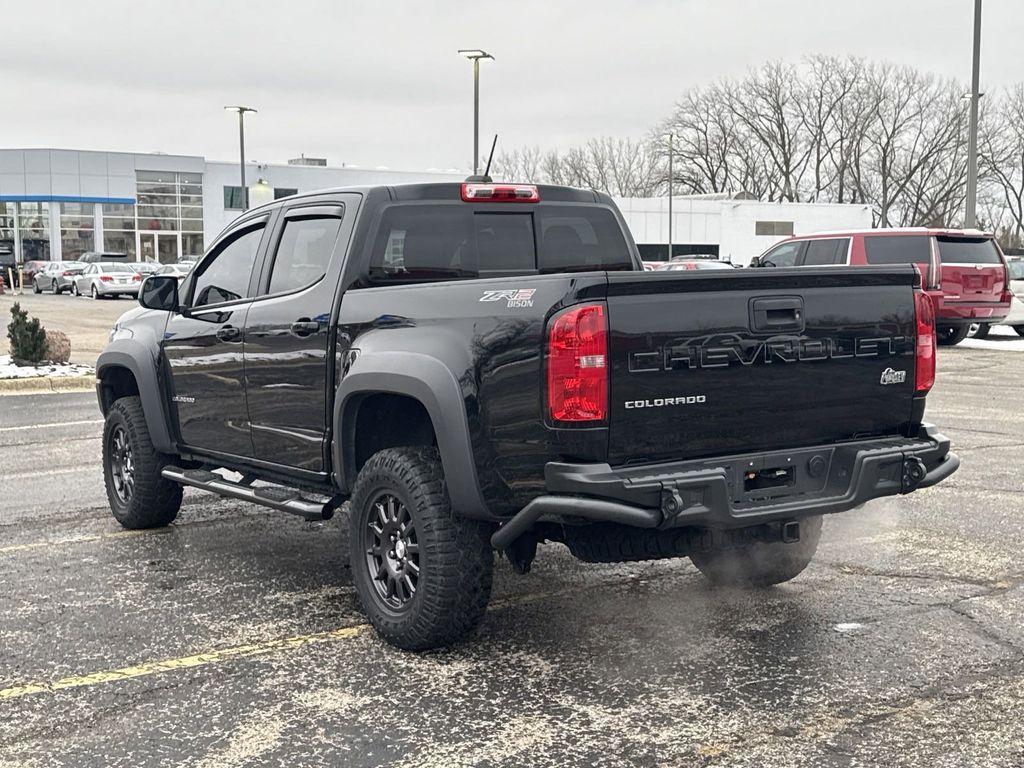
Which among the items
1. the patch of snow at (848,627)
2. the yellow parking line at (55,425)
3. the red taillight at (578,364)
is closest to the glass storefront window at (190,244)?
the yellow parking line at (55,425)

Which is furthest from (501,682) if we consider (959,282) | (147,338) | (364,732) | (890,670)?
(959,282)

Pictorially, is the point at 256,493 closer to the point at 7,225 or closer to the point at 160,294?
the point at 160,294

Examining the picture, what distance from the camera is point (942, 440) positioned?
16.1 ft

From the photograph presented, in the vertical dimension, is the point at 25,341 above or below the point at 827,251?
below

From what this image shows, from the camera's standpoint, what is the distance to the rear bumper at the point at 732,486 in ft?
13.4

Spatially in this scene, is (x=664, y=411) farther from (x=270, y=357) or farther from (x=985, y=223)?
(x=985, y=223)

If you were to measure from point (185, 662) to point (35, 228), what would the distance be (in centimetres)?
6545

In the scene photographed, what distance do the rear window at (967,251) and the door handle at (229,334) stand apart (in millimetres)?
15110

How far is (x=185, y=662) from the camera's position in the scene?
461 centimetres

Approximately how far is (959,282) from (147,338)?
1529cm

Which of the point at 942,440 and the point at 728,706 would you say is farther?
the point at 942,440

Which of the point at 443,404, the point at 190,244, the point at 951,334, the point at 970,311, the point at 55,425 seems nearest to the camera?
the point at 443,404

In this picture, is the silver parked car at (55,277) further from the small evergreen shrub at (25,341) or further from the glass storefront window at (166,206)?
the small evergreen shrub at (25,341)

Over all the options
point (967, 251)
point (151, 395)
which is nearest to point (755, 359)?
point (151, 395)
